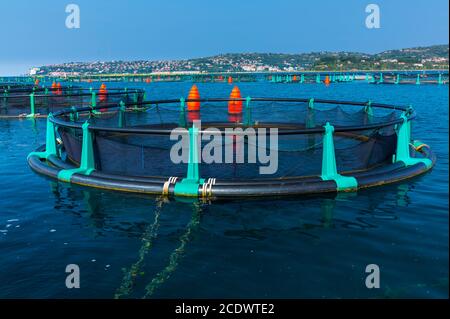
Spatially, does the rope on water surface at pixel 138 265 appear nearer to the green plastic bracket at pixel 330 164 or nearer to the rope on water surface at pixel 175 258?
the rope on water surface at pixel 175 258

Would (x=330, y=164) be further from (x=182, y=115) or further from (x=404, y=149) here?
(x=182, y=115)

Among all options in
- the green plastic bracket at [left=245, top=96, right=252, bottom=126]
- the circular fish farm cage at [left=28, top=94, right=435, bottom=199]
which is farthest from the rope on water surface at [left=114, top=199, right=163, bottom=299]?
the green plastic bracket at [left=245, top=96, right=252, bottom=126]

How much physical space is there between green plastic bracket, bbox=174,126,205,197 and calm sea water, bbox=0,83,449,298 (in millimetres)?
294

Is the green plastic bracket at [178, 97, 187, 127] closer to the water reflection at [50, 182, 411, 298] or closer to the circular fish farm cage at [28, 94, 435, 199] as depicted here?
the circular fish farm cage at [28, 94, 435, 199]

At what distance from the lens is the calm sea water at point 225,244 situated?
A: 5.15 m

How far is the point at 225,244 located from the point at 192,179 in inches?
102

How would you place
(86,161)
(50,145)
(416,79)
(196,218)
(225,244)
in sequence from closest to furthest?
(225,244), (196,218), (86,161), (50,145), (416,79)

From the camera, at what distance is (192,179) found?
874cm

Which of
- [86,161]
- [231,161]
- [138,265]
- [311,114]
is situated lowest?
[138,265]

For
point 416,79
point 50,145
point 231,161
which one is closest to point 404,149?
point 231,161

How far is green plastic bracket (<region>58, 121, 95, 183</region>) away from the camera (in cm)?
964

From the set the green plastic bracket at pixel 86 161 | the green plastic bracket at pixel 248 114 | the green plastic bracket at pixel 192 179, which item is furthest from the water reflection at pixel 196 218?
the green plastic bracket at pixel 248 114

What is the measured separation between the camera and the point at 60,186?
9969 mm
